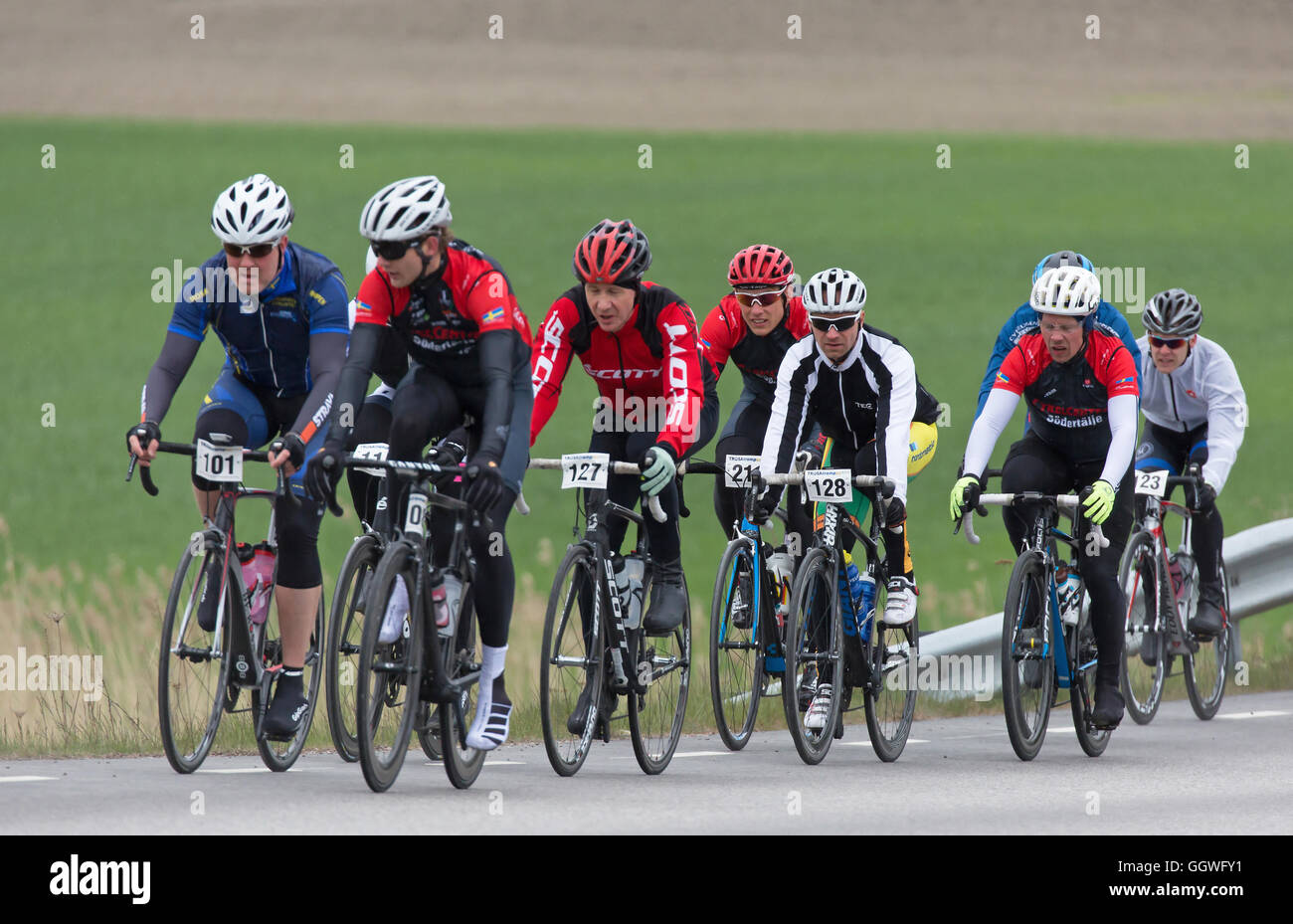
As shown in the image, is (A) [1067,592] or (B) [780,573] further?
(B) [780,573]

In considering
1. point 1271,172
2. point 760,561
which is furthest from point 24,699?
point 1271,172

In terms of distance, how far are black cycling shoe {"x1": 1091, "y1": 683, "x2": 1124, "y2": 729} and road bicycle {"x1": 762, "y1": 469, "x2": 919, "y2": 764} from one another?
82 centimetres

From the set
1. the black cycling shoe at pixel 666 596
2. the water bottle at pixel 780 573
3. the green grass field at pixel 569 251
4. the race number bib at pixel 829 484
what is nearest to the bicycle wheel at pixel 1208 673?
the green grass field at pixel 569 251

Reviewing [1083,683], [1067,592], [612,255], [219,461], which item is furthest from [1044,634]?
[219,461]

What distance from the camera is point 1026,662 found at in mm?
9984

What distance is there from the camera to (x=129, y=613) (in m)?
13.3

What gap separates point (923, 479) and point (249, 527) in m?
6.77

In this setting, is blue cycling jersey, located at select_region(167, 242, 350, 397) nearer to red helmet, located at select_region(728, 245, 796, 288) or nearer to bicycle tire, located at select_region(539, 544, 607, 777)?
bicycle tire, located at select_region(539, 544, 607, 777)

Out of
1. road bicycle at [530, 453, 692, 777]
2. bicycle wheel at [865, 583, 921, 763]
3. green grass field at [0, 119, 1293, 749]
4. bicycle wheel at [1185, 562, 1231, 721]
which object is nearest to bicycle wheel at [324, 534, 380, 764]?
road bicycle at [530, 453, 692, 777]

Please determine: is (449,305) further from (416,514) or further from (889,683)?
(889,683)

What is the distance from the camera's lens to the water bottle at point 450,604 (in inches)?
321

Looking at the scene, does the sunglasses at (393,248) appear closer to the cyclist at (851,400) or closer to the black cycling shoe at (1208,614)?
the cyclist at (851,400)

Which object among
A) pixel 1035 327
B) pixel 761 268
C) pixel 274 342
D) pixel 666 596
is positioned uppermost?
pixel 761 268
